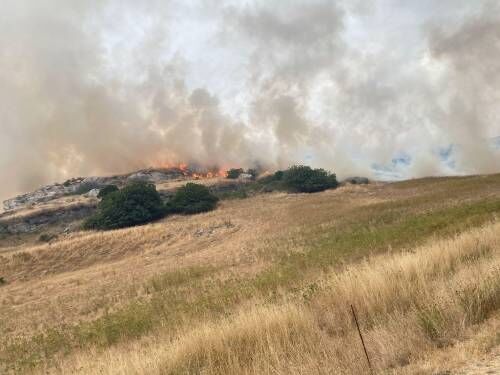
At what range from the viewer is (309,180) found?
87.1 m

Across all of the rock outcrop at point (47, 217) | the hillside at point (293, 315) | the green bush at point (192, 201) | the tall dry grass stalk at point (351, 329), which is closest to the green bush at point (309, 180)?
the green bush at point (192, 201)

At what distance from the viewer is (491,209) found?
21.3 metres

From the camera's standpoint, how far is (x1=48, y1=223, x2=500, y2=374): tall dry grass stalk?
201 inches

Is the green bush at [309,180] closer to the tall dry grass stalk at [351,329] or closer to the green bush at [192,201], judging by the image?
the green bush at [192,201]

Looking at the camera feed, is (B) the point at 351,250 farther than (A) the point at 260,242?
No

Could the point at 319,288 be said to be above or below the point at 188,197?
below

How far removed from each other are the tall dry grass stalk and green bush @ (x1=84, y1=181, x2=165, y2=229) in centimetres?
5622

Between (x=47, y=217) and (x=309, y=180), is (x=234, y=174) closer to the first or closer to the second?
(x=47, y=217)

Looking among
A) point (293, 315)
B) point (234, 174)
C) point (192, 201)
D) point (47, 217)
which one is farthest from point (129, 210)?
point (234, 174)

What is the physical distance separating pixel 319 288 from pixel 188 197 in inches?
2345

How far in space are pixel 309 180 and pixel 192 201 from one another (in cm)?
3048

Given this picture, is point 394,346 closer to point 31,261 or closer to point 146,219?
point 31,261

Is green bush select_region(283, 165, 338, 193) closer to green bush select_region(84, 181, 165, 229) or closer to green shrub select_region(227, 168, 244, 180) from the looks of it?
green bush select_region(84, 181, 165, 229)

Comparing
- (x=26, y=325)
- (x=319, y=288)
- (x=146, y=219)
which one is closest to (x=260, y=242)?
(x=26, y=325)
